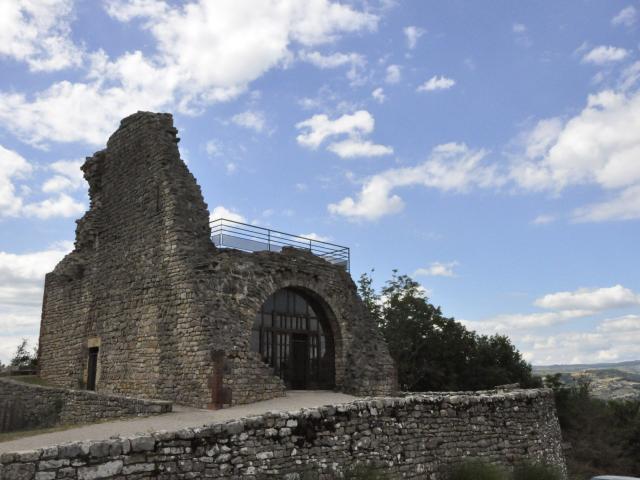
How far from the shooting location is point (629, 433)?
3384 cm

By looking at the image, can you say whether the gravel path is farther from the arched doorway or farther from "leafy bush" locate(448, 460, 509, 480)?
"leafy bush" locate(448, 460, 509, 480)

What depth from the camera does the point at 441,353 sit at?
3362 cm

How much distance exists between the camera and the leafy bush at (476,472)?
33.7 ft

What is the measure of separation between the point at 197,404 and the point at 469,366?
22.8m

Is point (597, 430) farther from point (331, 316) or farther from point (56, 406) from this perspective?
point (56, 406)

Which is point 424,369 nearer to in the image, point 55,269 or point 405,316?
point 405,316

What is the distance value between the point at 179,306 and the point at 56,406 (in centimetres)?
545

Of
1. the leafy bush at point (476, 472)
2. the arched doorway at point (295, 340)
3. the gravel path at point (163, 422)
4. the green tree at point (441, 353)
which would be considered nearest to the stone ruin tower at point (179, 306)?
the arched doorway at point (295, 340)

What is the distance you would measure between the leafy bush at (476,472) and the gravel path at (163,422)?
333 cm

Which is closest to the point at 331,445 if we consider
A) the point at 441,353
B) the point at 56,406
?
the point at 56,406

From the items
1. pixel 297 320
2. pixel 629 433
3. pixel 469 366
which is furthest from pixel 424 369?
pixel 297 320

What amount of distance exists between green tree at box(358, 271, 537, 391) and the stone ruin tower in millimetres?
14013

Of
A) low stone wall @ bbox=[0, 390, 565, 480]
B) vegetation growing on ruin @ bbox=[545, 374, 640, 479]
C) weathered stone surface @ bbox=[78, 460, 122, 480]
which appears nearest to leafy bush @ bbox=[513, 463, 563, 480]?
low stone wall @ bbox=[0, 390, 565, 480]

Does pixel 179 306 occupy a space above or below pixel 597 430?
above
